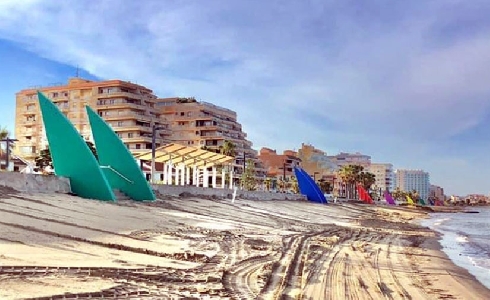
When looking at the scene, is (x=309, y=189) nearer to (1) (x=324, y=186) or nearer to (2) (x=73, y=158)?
(2) (x=73, y=158)

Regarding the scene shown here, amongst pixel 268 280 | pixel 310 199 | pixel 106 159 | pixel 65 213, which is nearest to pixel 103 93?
pixel 310 199

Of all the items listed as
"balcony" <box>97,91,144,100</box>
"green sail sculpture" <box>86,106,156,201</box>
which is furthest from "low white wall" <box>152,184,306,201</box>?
"balcony" <box>97,91,144,100</box>

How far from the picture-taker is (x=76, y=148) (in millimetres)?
20438

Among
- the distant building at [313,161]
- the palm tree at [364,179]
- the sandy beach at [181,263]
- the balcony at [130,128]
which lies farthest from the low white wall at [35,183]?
the distant building at [313,161]

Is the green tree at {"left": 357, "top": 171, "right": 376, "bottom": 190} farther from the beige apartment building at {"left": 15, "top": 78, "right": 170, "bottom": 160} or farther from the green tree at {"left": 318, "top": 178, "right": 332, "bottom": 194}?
the beige apartment building at {"left": 15, "top": 78, "right": 170, "bottom": 160}

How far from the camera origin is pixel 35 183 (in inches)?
717

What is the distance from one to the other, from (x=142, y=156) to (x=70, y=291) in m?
34.6

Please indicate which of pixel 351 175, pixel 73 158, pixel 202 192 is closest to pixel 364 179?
pixel 351 175

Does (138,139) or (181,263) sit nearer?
(181,263)

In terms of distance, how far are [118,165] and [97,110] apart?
5869 centimetres

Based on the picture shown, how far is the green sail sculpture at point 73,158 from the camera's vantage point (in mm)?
19734

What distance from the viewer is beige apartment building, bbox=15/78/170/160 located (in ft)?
256

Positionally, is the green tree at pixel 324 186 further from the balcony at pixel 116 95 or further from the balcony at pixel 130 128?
the balcony at pixel 116 95

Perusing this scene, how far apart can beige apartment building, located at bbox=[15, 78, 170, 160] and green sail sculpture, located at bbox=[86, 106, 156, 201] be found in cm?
5297
